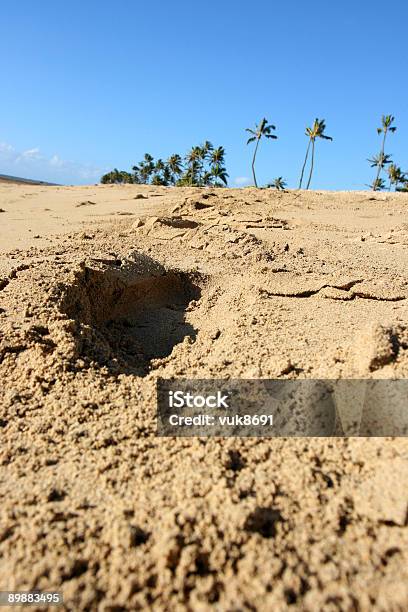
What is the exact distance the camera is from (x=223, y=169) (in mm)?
34406

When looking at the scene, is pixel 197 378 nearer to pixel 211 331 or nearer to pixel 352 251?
pixel 211 331

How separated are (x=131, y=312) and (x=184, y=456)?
5.83ft

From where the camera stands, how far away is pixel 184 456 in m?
1.37

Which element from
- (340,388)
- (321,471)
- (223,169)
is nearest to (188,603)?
(321,471)

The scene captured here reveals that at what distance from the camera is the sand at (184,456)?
0.99 metres

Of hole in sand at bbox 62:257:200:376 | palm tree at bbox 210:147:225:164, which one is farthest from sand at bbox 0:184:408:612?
palm tree at bbox 210:147:225:164
